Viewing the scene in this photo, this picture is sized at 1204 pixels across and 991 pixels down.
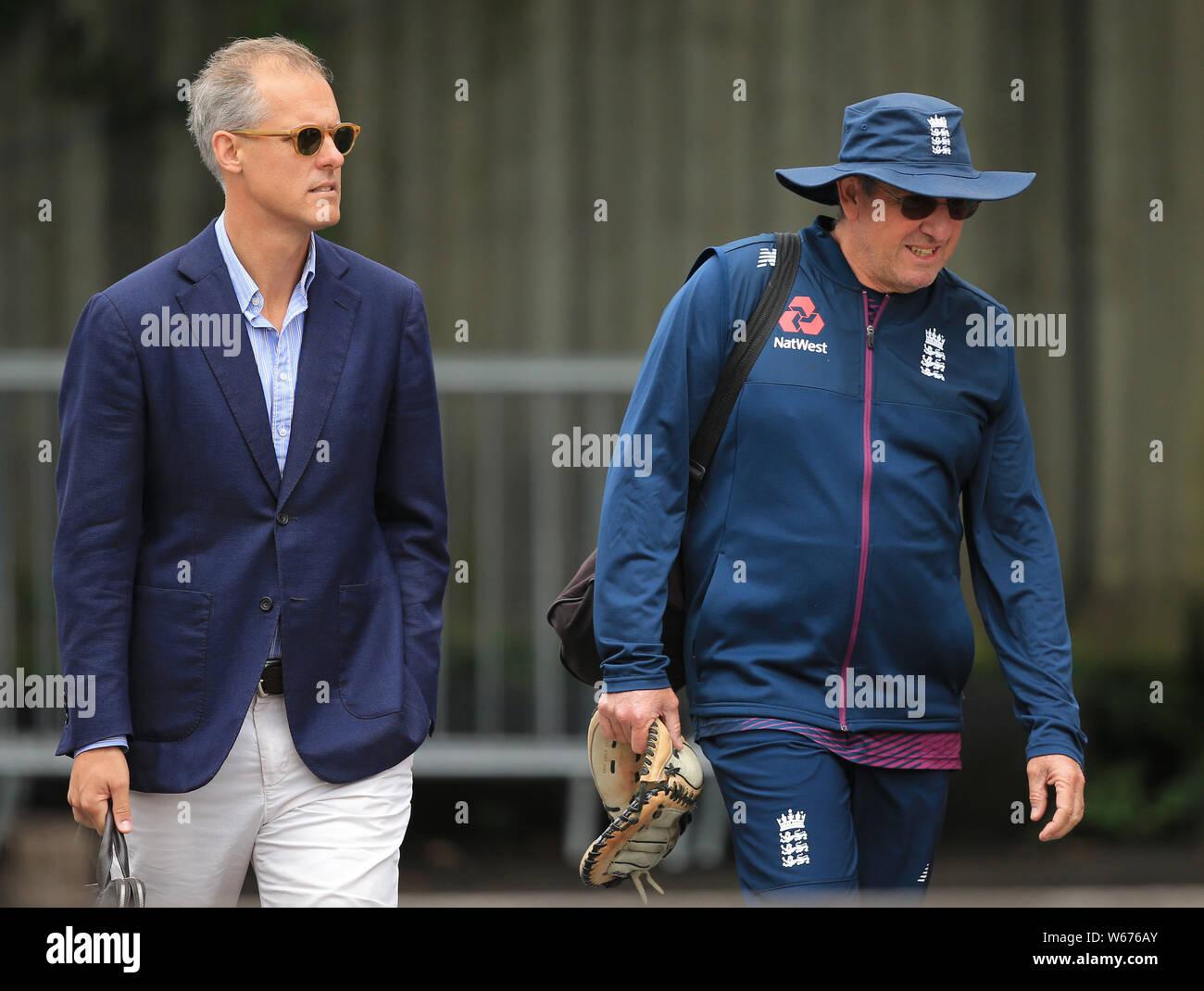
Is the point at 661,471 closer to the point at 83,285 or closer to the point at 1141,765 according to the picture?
the point at 1141,765

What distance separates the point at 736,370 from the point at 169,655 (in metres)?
1.10

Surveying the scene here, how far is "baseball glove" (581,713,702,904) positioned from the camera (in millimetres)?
3266

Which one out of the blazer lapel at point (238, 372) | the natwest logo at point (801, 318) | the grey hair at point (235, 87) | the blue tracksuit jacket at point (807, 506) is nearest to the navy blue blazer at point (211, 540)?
the blazer lapel at point (238, 372)

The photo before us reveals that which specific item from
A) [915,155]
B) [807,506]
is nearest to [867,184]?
A: [915,155]

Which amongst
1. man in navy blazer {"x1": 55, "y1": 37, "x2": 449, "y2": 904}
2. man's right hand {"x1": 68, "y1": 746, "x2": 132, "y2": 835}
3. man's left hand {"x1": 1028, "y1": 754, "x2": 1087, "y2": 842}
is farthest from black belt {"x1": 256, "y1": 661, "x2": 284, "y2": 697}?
man's left hand {"x1": 1028, "y1": 754, "x2": 1087, "y2": 842}

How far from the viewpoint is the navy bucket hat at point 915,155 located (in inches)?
127

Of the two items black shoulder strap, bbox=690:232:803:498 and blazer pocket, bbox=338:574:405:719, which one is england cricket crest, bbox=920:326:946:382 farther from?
blazer pocket, bbox=338:574:405:719

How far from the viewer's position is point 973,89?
7.37 m

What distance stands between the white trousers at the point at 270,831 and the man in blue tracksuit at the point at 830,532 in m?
0.48

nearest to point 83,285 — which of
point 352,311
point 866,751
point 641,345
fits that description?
point 641,345

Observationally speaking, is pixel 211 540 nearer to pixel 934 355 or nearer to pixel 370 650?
pixel 370 650

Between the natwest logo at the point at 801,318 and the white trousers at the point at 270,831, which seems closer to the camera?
the white trousers at the point at 270,831

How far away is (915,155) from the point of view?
327 cm

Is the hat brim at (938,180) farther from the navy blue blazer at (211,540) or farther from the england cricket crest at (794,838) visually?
the england cricket crest at (794,838)
